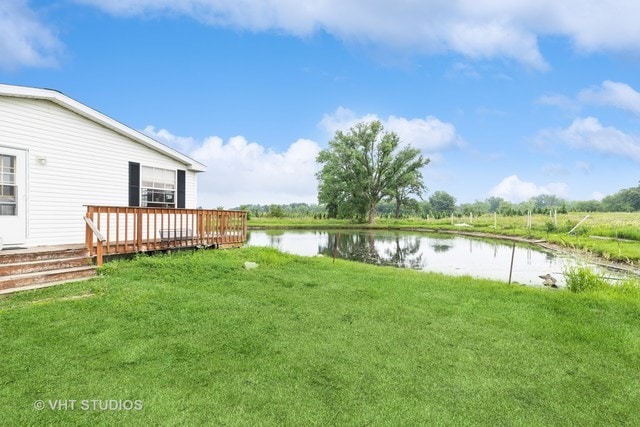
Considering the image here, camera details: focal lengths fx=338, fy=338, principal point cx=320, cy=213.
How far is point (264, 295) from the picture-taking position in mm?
6324

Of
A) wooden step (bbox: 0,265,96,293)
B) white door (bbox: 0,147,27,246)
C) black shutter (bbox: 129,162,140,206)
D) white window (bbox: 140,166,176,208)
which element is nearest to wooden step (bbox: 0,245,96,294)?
wooden step (bbox: 0,265,96,293)

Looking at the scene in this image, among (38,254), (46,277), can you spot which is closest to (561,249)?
(46,277)

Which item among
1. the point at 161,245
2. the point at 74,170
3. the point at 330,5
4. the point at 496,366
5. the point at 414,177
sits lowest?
the point at 496,366

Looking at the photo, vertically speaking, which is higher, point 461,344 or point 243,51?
point 243,51

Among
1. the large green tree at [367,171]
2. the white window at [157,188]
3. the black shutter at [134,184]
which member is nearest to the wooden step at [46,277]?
the black shutter at [134,184]

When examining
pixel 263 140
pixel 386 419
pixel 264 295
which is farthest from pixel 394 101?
pixel 386 419

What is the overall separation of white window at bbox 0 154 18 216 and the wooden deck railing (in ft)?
5.51

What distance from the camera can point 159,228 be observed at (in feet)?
34.9

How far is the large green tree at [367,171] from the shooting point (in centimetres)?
4291

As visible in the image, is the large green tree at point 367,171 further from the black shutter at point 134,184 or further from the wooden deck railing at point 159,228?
the black shutter at point 134,184

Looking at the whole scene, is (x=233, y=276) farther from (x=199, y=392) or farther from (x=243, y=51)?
(x=243, y=51)

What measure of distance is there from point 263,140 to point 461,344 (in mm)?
29961

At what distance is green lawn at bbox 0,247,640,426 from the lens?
2.86 metres

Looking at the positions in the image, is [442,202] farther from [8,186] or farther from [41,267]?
[41,267]
